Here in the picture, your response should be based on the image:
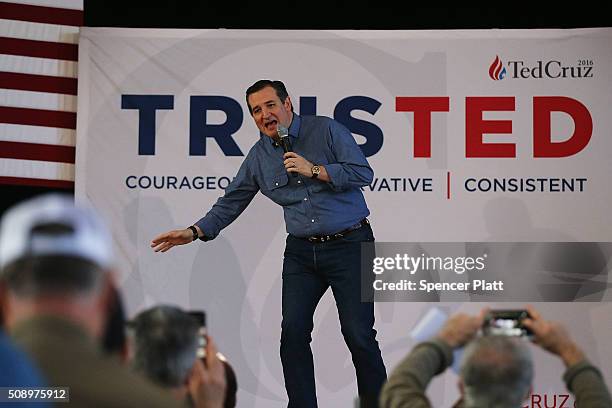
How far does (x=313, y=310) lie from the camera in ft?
16.3

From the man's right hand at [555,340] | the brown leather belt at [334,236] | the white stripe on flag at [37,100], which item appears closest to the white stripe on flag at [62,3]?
the white stripe on flag at [37,100]

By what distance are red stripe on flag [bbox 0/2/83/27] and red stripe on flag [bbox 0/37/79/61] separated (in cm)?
14

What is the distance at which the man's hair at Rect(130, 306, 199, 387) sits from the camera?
2111 millimetres

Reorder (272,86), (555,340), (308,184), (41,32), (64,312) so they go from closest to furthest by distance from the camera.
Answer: (64,312) → (555,340) → (308,184) → (272,86) → (41,32)

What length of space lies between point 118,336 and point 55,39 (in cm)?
488

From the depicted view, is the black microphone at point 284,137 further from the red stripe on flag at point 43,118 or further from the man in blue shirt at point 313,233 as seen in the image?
the red stripe on flag at point 43,118

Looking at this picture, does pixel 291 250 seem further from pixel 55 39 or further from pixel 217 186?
pixel 55 39

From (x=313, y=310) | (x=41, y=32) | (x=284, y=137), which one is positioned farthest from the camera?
(x=41, y=32)

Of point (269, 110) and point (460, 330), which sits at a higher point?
point (269, 110)

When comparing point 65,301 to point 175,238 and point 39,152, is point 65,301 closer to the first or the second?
point 175,238

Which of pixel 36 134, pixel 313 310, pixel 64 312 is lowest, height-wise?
pixel 64 312

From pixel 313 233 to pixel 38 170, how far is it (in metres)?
1.87

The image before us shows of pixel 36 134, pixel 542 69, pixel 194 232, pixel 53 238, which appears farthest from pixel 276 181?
pixel 53 238

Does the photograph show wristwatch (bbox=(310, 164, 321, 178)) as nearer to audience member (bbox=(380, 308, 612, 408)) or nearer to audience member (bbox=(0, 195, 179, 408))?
audience member (bbox=(380, 308, 612, 408))
